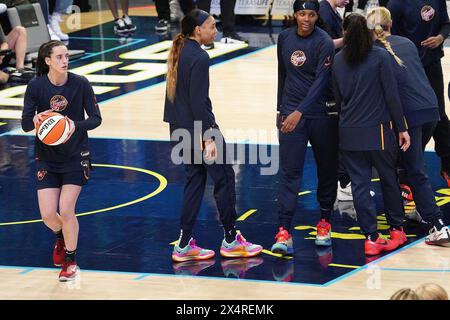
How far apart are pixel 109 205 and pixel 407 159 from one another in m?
3.00

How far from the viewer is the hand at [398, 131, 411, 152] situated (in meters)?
8.84

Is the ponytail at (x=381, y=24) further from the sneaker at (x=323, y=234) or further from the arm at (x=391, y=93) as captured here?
the sneaker at (x=323, y=234)

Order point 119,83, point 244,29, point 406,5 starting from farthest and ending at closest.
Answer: point 244,29 → point 119,83 → point 406,5

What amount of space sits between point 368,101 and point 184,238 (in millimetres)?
1820

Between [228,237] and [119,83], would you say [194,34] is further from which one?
[119,83]

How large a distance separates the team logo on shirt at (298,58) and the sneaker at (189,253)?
5.40 ft

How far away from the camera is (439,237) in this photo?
30.0 feet

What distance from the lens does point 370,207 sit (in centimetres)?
896

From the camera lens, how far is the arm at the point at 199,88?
856 cm

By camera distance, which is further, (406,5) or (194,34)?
(406,5)

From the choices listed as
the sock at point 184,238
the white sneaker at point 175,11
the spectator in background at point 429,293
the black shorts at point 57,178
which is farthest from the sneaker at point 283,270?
the white sneaker at point 175,11

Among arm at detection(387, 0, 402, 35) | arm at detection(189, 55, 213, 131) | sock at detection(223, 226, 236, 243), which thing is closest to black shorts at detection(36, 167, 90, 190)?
arm at detection(189, 55, 213, 131)

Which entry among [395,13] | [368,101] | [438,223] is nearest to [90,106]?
[368,101]
